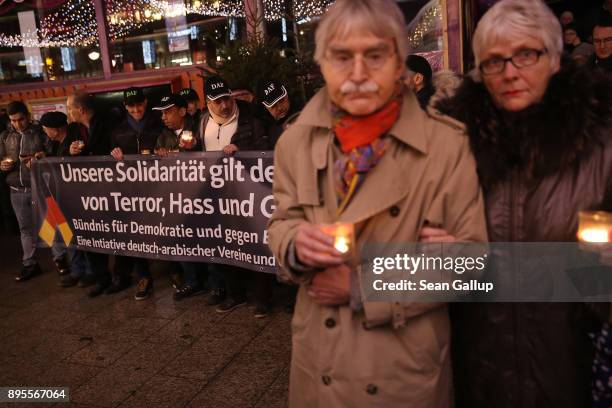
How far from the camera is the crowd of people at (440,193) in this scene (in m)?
1.72

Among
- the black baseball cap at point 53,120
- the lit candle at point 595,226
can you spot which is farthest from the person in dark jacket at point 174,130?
the lit candle at point 595,226

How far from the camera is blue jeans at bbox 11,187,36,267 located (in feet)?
21.2

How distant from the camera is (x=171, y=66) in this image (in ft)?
31.2

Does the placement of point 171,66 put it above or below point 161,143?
above

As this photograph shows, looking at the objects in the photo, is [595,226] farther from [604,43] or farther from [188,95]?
[188,95]

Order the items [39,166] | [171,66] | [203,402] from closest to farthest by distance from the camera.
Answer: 1. [203,402]
2. [39,166]
3. [171,66]

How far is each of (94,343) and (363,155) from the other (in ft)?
12.3

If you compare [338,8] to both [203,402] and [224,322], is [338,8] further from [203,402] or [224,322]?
[224,322]

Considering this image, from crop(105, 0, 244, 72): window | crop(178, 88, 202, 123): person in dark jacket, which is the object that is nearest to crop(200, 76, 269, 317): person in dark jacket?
crop(178, 88, 202, 123): person in dark jacket

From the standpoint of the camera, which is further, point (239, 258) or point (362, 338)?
point (239, 258)

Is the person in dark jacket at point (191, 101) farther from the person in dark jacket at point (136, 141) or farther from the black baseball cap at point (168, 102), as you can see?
the person in dark jacket at point (136, 141)

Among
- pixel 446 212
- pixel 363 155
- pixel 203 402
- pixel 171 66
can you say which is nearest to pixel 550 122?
pixel 446 212

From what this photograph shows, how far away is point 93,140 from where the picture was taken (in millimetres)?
5840

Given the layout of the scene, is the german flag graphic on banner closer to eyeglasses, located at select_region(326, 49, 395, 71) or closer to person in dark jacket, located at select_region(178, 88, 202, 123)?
person in dark jacket, located at select_region(178, 88, 202, 123)
